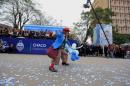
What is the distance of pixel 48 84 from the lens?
8836 millimetres

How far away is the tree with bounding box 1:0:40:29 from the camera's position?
69.4 metres

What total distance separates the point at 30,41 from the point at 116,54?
9867 mm

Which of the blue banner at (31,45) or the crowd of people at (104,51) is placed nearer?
the blue banner at (31,45)

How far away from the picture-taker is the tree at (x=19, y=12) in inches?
2734

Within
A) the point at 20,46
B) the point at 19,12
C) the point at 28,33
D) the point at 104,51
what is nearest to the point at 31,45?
the point at 20,46

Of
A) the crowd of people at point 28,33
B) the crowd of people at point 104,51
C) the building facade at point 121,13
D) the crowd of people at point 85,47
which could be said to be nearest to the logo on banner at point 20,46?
the crowd of people at point 85,47

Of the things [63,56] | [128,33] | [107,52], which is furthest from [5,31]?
[128,33]

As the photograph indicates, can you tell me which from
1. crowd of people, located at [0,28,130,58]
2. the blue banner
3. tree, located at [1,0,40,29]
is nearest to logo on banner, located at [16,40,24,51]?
the blue banner

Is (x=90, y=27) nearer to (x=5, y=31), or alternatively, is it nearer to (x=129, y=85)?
(x=5, y=31)

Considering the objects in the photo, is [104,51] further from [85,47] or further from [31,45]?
[31,45]

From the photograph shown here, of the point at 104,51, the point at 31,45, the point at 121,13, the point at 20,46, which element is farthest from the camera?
the point at 121,13

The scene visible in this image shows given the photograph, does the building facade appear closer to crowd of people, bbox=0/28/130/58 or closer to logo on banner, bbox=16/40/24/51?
crowd of people, bbox=0/28/130/58

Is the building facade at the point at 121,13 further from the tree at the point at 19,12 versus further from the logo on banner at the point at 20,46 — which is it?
the logo on banner at the point at 20,46

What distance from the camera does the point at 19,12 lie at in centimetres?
7088
